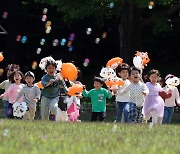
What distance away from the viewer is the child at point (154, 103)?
12758mm

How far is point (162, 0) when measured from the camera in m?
22.1

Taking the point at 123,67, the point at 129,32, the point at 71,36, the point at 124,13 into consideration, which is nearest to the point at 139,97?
the point at 123,67

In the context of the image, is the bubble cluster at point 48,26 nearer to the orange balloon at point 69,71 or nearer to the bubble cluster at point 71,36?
the bubble cluster at point 71,36

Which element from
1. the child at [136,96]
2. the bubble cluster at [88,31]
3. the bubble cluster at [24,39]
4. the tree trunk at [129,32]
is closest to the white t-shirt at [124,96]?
the child at [136,96]

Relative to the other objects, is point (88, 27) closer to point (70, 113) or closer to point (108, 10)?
point (108, 10)

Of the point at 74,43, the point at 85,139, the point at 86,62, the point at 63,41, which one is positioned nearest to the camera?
the point at 85,139

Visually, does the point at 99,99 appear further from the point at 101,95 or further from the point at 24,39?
the point at 24,39

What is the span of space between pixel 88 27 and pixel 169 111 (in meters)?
18.1

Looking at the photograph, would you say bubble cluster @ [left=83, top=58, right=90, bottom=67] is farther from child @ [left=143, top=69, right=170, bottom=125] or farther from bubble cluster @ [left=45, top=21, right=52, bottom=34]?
child @ [left=143, top=69, right=170, bottom=125]

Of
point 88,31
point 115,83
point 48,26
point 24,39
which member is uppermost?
point 48,26

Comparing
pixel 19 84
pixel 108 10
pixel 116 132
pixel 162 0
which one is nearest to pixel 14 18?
pixel 108 10

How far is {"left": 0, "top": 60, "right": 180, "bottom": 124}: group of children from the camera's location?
12.6m

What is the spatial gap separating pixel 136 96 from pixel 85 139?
5.04 m

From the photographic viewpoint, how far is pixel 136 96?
41.4ft
